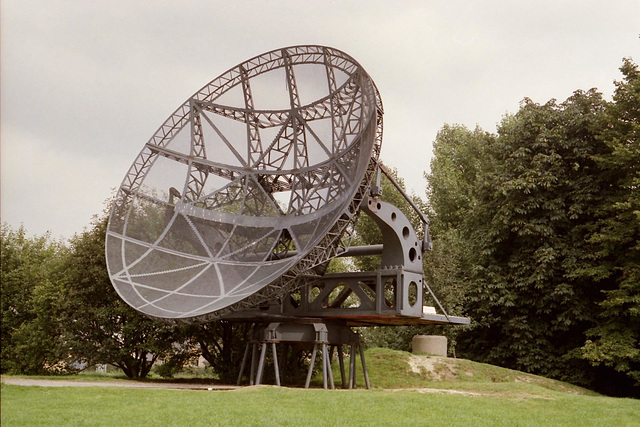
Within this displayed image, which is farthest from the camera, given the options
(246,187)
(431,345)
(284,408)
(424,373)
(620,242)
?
(620,242)

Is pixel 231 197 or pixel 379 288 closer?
pixel 379 288

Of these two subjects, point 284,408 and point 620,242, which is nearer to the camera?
point 284,408

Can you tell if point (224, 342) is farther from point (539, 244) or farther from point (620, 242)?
point (620, 242)

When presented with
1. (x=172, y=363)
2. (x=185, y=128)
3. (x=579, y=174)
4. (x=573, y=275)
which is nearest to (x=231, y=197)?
(x=185, y=128)

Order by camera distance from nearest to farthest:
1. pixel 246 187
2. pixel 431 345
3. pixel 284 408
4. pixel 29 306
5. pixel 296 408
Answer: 1. pixel 284 408
2. pixel 296 408
3. pixel 246 187
4. pixel 431 345
5. pixel 29 306

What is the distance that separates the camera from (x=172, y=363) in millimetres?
32406

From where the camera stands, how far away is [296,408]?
55.7 ft

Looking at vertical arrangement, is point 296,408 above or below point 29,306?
below

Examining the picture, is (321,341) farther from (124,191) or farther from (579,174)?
(579,174)

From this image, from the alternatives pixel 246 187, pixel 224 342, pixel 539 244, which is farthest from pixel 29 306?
pixel 539 244

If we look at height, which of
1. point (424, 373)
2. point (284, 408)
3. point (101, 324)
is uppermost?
point (101, 324)

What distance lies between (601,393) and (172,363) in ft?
73.7

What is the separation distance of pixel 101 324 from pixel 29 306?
15.4 meters

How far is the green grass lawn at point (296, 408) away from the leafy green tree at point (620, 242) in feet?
38.4
